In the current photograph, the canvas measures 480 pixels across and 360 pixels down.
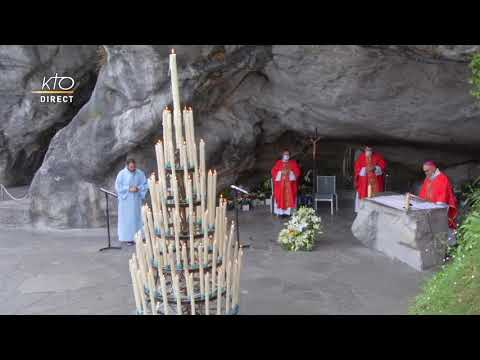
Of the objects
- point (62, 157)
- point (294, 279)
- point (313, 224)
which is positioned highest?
point (62, 157)

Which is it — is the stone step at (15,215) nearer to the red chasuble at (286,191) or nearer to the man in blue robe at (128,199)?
the man in blue robe at (128,199)

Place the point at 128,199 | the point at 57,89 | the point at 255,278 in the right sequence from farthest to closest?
1. the point at 57,89
2. the point at 128,199
3. the point at 255,278

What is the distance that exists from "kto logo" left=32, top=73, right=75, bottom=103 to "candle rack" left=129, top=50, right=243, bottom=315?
1018 centimetres

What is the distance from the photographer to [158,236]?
16.4 ft

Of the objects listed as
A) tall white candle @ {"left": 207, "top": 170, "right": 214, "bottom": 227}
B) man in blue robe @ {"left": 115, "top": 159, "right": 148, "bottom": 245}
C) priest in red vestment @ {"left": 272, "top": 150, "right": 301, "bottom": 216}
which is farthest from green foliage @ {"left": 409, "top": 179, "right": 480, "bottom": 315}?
priest in red vestment @ {"left": 272, "top": 150, "right": 301, "bottom": 216}

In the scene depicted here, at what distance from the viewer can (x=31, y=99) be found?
46.7 ft

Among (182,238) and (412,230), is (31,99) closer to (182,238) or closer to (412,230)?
(412,230)

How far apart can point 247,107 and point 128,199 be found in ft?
11.1

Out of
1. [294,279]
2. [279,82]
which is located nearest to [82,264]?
[294,279]

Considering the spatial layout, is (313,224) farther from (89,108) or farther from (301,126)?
(89,108)

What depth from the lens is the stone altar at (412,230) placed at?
324 inches

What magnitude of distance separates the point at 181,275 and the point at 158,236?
1.39ft

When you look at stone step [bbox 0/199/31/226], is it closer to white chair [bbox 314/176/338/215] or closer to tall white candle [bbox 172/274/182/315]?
white chair [bbox 314/176/338/215]

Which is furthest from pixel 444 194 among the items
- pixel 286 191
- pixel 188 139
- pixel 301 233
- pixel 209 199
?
pixel 188 139
